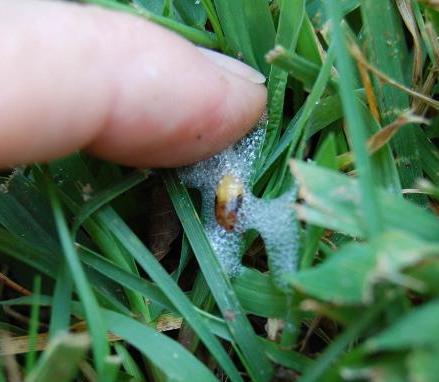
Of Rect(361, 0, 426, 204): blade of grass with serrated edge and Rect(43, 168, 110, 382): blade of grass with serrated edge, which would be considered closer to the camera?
Rect(43, 168, 110, 382): blade of grass with serrated edge

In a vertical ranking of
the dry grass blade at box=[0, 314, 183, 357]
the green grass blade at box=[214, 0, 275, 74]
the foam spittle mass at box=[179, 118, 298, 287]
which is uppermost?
the green grass blade at box=[214, 0, 275, 74]

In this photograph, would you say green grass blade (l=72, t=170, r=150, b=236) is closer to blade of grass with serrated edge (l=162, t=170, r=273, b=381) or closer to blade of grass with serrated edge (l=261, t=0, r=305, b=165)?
blade of grass with serrated edge (l=162, t=170, r=273, b=381)

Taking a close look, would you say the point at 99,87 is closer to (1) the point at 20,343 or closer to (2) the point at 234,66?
(2) the point at 234,66

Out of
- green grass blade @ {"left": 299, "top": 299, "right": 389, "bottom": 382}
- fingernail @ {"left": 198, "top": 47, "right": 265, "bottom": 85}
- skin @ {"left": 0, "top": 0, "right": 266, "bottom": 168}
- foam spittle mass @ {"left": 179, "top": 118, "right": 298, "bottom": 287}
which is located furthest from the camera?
fingernail @ {"left": 198, "top": 47, "right": 265, "bottom": 85}

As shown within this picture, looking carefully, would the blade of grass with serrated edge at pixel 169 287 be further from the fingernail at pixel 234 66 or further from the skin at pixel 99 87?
the fingernail at pixel 234 66

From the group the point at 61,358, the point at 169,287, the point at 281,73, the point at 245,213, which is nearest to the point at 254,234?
the point at 245,213

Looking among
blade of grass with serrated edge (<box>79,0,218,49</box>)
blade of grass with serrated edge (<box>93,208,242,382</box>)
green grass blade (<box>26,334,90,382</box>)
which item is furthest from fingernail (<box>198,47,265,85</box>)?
green grass blade (<box>26,334,90,382</box>)

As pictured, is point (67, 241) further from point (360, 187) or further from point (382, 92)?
point (382, 92)

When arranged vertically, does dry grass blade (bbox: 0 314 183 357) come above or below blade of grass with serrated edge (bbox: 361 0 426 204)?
below
